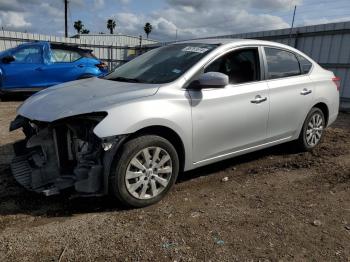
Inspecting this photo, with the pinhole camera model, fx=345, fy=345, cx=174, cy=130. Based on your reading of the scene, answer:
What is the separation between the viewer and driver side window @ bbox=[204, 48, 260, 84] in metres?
3.97

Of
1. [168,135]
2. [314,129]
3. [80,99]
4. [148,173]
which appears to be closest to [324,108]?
[314,129]

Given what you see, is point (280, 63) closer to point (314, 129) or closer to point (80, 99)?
point (314, 129)

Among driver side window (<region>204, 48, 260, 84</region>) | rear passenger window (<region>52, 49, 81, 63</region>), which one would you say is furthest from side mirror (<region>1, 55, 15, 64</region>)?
driver side window (<region>204, 48, 260, 84</region>)

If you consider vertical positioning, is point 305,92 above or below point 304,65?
below

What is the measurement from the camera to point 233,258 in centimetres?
260

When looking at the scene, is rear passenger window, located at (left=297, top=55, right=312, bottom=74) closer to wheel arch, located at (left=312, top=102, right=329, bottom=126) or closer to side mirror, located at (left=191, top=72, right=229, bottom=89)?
wheel arch, located at (left=312, top=102, right=329, bottom=126)

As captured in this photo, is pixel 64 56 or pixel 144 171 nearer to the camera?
pixel 144 171

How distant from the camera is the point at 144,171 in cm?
330

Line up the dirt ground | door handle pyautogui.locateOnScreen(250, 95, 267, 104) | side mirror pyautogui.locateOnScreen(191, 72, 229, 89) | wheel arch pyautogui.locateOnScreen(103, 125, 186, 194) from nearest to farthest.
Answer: the dirt ground
wheel arch pyautogui.locateOnScreen(103, 125, 186, 194)
side mirror pyautogui.locateOnScreen(191, 72, 229, 89)
door handle pyautogui.locateOnScreen(250, 95, 267, 104)

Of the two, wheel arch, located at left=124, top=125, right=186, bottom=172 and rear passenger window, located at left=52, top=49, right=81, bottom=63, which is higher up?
rear passenger window, located at left=52, top=49, right=81, bottom=63

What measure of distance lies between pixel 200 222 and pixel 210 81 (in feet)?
4.60

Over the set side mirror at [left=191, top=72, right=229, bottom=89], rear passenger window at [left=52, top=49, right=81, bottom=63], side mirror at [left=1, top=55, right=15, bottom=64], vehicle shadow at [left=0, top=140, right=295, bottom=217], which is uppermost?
side mirror at [left=191, top=72, right=229, bottom=89]

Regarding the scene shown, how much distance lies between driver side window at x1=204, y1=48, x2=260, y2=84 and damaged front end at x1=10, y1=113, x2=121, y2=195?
1506mm

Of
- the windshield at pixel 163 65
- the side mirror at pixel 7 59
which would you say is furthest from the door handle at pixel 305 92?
the side mirror at pixel 7 59
